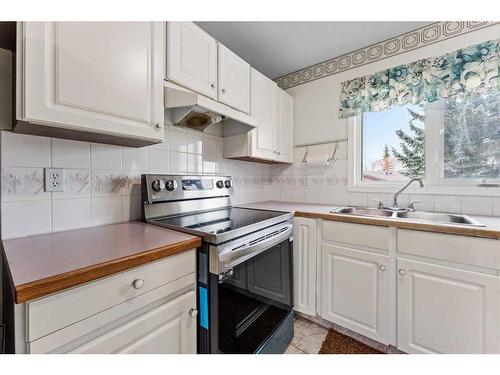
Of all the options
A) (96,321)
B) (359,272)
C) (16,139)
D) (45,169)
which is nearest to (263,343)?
(359,272)

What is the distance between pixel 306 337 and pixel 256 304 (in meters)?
0.59

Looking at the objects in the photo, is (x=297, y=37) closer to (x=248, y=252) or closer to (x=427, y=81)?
(x=427, y=81)

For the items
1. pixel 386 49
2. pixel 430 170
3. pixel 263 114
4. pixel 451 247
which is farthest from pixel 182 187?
pixel 386 49

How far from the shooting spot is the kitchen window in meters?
1.54

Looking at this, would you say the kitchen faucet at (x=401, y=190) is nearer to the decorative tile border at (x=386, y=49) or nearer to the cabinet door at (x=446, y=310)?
the cabinet door at (x=446, y=310)

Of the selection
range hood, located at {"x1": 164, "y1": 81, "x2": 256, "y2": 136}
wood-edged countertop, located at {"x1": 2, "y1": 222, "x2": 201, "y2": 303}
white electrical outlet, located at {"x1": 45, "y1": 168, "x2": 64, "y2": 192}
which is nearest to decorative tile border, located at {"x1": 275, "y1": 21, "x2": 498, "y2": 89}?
range hood, located at {"x1": 164, "y1": 81, "x2": 256, "y2": 136}

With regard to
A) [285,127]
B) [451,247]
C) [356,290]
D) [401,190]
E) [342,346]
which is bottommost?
[342,346]

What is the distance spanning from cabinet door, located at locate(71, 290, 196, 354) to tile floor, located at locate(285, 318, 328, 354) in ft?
2.62

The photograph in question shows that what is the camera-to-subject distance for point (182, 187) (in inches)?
58.1

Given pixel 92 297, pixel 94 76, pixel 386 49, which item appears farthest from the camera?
pixel 386 49

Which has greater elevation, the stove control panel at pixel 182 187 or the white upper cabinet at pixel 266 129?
the white upper cabinet at pixel 266 129

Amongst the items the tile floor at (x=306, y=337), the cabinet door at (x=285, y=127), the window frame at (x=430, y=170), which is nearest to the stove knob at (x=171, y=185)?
the cabinet door at (x=285, y=127)

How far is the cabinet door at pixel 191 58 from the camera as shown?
1.20 meters

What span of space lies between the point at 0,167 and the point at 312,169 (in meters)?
2.10
